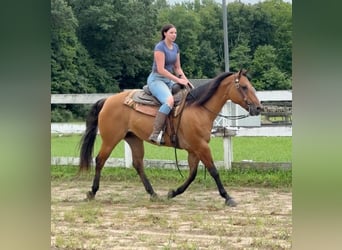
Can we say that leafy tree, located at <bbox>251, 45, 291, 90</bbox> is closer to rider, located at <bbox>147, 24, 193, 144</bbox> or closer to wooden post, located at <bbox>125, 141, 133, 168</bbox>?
rider, located at <bbox>147, 24, 193, 144</bbox>

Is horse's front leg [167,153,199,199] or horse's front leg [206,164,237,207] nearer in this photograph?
horse's front leg [206,164,237,207]

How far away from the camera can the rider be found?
1824mm

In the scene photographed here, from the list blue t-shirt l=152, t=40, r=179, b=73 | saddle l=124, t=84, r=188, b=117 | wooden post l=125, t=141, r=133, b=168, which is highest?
blue t-shirt l=152, t=40, r=179, b=73

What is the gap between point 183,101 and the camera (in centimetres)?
210

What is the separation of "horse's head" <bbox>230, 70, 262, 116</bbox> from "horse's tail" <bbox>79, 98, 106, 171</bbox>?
0.61 meters

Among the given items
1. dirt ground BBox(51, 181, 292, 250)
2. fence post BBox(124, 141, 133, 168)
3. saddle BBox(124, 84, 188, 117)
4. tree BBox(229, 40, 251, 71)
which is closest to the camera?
dirt ground BBox(51, 181, 292, 250)

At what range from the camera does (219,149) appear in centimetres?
214

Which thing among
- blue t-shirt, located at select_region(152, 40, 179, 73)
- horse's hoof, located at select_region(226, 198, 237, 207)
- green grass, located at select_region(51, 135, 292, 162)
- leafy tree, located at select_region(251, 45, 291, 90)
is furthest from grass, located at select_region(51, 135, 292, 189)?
blue t-shirt, located at select_region(152, 40, 179, 73)

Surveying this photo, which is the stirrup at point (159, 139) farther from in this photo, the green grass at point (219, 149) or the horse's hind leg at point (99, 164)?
the horse's hind leg at point (99, 164)
